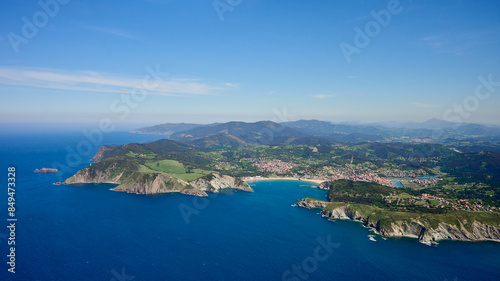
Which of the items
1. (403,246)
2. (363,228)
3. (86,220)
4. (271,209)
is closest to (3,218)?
(86,220)

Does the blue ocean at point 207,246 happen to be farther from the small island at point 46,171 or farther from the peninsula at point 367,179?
the small island at point 46,171

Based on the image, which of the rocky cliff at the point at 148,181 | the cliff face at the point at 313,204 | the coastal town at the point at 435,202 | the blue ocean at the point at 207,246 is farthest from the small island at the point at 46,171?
the coastal town at the point at 435,202

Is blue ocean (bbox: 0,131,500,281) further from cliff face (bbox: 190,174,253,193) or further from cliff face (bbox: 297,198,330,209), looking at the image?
cliff face (bbox: 190,174,253,193)

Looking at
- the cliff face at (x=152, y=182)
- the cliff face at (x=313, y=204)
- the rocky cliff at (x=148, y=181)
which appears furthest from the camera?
the rocky cliff at (x=148, y=181)

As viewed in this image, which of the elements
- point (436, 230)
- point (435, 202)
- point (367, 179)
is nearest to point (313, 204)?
point (436, 230)

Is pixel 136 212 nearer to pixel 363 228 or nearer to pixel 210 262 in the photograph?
pixel 210 262

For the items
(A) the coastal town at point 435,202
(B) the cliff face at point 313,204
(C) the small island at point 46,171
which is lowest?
(B) the cliff face at point 313,204
